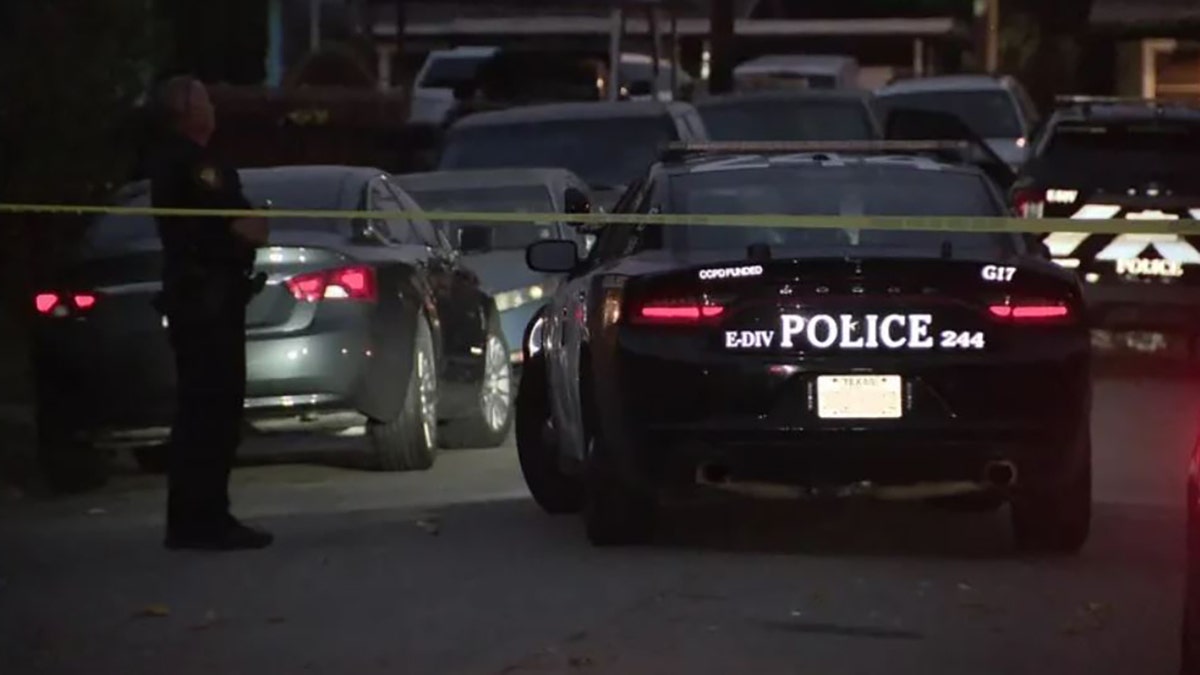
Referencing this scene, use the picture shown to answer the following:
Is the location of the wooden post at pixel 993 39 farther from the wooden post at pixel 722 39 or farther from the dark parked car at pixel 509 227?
the dark parked car at pixel 509 227

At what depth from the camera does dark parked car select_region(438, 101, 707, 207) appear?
1983cm

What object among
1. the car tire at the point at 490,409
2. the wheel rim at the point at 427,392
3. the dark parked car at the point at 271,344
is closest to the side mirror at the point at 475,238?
the car tire at the point at 490,409

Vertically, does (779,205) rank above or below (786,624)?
above

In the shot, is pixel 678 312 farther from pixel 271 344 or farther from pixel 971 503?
pixel 271 344

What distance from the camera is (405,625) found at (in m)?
8.73

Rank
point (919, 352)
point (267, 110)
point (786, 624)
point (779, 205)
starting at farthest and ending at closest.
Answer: point (267, 110) → point (779, 205) → point (919, 352) → point (786, 624)

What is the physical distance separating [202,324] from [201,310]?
0.19ft

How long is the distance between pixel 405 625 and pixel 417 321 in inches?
158

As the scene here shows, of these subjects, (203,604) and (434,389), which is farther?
(434,389)

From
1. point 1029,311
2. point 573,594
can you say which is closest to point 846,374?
point 1029,311

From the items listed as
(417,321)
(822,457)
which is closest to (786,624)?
(822,457)

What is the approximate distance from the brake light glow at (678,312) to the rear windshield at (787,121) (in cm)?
1418

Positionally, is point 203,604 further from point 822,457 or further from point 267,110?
point 267,110

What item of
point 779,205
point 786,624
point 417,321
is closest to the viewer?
point 786,624
